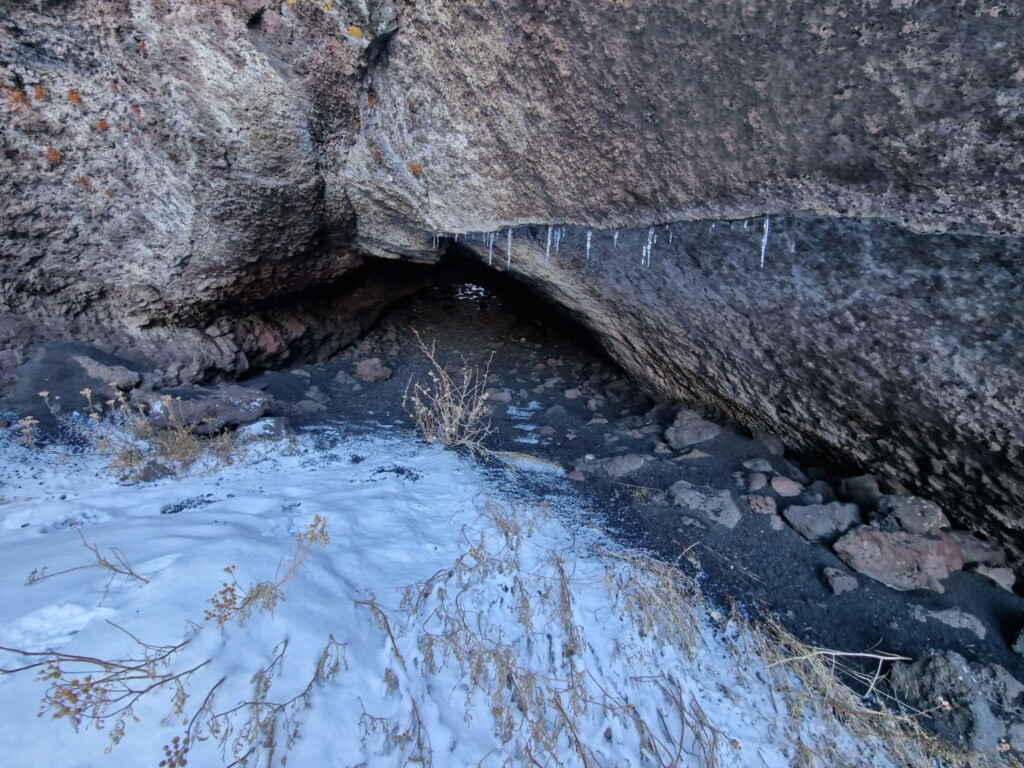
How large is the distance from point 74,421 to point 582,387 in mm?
3190

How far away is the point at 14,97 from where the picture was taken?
2525mm

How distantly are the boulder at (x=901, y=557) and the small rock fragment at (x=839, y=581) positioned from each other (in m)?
0.09

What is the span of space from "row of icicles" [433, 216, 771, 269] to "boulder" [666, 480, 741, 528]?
108 centimetres

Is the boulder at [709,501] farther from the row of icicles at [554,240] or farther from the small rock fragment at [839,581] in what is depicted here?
the row of icicles at [554,240]

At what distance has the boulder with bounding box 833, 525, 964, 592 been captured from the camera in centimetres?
216

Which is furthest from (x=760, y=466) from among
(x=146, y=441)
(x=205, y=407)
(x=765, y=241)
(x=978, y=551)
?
(x=146, y=441)

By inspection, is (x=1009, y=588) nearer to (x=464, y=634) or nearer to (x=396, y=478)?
(x=464, y=634)

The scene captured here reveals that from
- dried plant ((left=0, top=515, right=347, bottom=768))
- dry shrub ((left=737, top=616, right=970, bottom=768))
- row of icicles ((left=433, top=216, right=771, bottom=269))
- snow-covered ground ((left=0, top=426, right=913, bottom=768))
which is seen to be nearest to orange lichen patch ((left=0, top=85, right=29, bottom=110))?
snow-covered ground ((left=0, top=426, right=913, bottom=768))

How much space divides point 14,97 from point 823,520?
13.4 ft

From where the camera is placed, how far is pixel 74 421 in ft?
9.11

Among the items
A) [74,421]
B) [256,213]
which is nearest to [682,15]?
[256,213]

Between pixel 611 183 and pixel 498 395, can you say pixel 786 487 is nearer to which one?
pixel 611 183

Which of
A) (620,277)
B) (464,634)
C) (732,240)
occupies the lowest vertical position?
(464,634)

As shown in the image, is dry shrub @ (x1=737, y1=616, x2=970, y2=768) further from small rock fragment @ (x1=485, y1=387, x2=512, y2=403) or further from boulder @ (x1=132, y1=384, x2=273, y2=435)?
boulder @ (x1=132, y1=384, x2=273, y2=435)
